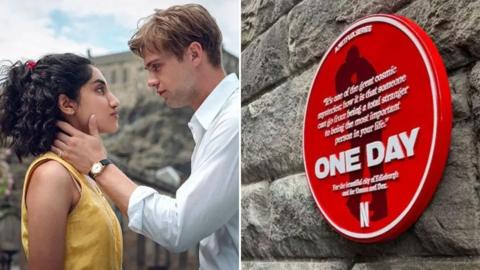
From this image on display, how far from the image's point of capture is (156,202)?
121 centimetres

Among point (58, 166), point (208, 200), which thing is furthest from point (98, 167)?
point (208, 200)

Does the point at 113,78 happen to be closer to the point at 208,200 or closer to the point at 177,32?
the point at 177,32

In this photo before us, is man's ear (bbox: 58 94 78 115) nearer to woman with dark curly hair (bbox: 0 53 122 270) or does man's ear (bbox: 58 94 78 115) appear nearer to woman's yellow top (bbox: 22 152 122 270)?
woman with dark curly hair (bbox: 0 53 122 270)

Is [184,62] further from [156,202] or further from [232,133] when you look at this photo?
[156,202]

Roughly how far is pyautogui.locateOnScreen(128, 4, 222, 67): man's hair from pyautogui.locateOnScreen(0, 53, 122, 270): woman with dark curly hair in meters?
0.21

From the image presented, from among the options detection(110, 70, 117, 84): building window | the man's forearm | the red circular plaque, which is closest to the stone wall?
the red circular plaque

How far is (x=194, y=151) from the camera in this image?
1.34 metres

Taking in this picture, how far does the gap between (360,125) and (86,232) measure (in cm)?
67

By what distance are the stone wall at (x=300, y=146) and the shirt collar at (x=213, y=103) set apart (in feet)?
0.28

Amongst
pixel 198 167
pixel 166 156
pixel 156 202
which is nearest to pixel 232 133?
pixel 198 167

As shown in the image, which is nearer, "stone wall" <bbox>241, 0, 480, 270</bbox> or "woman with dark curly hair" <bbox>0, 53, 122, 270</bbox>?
"stone wall" <bbox>241, 0, 480, 270</bbox>

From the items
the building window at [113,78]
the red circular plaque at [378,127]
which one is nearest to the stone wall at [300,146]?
the red circular plaque at [378,127]

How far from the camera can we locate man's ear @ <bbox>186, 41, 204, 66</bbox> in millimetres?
1365

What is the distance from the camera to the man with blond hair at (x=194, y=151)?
4.00ft
